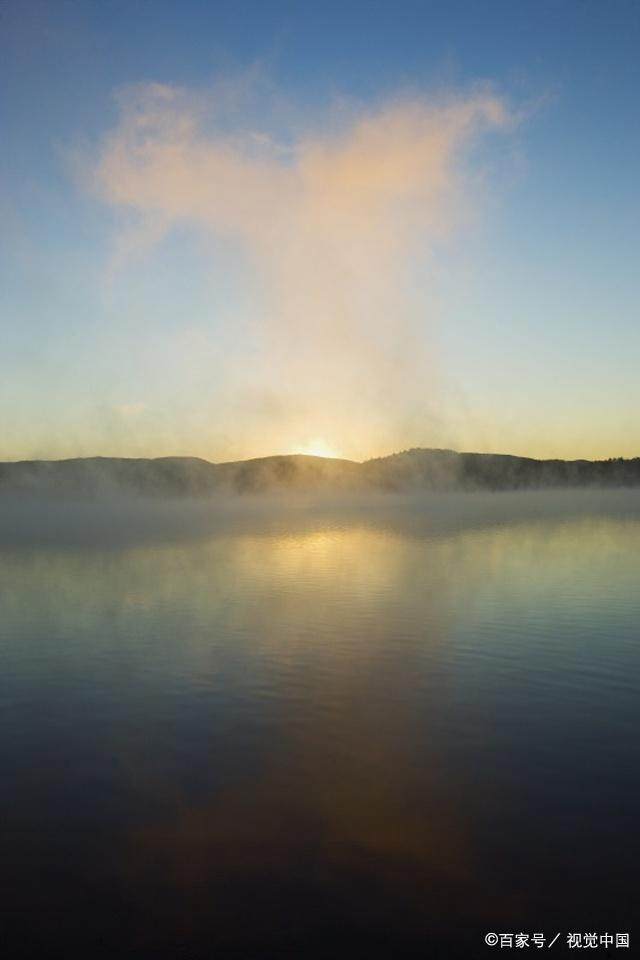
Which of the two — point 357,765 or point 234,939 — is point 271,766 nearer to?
point 357,765

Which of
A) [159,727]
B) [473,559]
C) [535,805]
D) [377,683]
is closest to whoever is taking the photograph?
[535,805]

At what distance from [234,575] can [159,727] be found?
35743 millimetres

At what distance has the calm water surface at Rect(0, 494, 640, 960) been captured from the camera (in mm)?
11680

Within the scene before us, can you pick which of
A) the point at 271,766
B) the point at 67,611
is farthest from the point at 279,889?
the point at 67,611

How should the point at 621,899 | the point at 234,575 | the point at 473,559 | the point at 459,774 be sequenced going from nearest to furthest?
1. the point at 621,899
2. the point at 459,774
3. the point at 234,575
4. the point at 473,559

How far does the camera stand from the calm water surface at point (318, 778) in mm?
11680

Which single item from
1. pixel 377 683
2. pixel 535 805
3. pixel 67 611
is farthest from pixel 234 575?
pixel 535 805

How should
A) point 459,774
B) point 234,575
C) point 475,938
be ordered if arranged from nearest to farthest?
point 475,938 → point 459,774 → point 234,575

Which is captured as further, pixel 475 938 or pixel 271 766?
pixel 271 766

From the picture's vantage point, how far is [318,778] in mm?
16984

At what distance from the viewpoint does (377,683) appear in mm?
25078

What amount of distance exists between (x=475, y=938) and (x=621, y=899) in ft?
9.38

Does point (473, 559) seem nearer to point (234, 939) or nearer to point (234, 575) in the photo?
point (234, 575)

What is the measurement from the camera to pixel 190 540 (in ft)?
321
